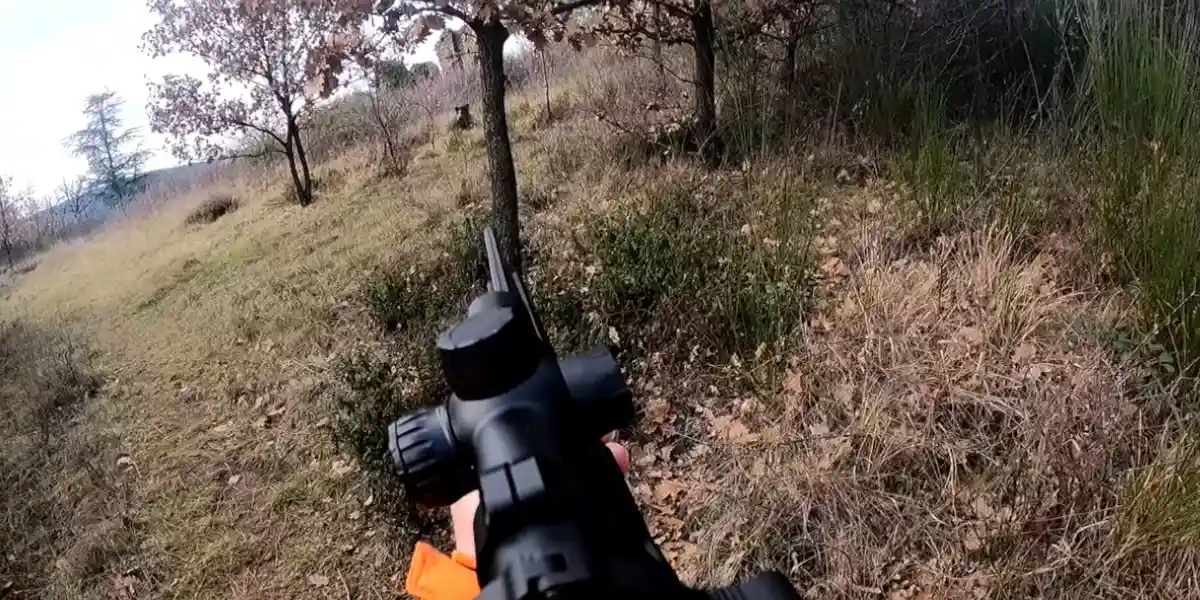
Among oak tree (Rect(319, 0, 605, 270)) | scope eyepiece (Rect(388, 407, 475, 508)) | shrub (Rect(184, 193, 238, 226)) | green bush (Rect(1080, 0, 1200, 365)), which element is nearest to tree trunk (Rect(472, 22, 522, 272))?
oak tree (Rect(319, 0, 605, 270))

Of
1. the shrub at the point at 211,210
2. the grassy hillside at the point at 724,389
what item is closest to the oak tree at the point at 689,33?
the grassy hillside at the point at 724,389

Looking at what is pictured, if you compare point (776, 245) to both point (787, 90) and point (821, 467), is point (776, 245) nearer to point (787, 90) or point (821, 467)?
point (821, 467)

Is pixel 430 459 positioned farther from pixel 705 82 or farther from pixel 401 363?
pixel 705 82

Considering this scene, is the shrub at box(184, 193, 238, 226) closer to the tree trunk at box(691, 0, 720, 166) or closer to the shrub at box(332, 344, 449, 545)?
the shrub at box(332, 344, 449, 545)

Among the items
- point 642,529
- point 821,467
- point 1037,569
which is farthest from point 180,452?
point 642,529

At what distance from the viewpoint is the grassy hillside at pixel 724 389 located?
2.46 metres

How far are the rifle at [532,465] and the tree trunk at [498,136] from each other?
10.6ft

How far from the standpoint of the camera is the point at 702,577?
276 cm

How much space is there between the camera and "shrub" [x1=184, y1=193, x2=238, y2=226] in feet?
32.5

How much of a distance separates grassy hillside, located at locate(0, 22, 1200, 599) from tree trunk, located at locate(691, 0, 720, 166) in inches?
7.0

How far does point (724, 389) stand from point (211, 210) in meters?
8.41

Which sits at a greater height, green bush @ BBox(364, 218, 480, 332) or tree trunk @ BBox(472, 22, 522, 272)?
tree trunk @ BBox(472, 22, 522, 272)

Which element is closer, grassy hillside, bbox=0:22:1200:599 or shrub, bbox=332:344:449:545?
grassy hillside, bbox=0:22:1200:599

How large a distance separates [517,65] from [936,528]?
8.52m
